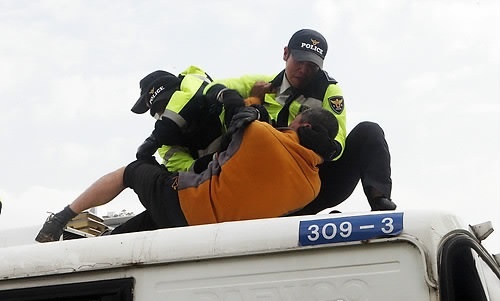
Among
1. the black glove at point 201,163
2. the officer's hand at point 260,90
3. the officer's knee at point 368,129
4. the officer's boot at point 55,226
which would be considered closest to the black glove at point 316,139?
the officer's knee at point 368,129

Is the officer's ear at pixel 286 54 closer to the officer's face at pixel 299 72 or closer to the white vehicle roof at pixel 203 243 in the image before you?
the officer's face at pixel 299 72

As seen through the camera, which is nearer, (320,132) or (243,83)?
(320,132)

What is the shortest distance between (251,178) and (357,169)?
0.80 m

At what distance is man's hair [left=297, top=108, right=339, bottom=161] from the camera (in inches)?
149

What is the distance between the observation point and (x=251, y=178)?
12.0 feet

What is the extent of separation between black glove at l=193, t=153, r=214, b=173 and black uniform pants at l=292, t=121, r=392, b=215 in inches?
19.6

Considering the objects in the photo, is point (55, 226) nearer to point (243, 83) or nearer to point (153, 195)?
point (153, 195)

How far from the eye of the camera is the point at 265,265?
107 inches

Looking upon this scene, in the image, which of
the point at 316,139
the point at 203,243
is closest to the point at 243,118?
the point at 316,139

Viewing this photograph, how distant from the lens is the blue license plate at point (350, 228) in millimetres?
2670

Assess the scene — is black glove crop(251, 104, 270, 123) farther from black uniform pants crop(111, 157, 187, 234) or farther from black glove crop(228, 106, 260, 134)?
Result: black uniform pants crop(111, 157, 187, 234)

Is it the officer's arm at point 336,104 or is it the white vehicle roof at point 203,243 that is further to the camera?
the officer's arm at point 336,104

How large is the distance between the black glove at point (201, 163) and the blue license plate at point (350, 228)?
1.27 metres

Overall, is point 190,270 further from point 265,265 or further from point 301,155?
point 301,155
